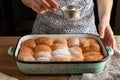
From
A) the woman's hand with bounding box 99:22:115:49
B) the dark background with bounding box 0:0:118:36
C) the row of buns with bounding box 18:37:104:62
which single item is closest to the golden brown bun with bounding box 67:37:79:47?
the row of buns with bounding box 18:37:104:62

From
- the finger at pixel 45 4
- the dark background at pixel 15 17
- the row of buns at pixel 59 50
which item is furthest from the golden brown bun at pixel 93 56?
the dark background at pixel 15 17

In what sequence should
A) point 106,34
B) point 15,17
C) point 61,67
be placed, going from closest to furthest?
point 61,67
point 106,34
point 15,17

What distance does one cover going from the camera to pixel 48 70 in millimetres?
862

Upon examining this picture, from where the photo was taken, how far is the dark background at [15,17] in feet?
7.06

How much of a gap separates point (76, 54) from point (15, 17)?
55.6 inches

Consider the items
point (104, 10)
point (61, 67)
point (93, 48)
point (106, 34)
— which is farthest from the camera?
point (104, 10)

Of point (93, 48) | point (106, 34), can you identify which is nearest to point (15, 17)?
point (106, 34)

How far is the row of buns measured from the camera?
0.88 m

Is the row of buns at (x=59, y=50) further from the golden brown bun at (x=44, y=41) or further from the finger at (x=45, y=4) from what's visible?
the finger at (x=45, y=4)

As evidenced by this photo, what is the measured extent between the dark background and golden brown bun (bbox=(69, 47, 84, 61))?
1.21 m

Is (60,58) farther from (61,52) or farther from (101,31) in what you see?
(101,31)

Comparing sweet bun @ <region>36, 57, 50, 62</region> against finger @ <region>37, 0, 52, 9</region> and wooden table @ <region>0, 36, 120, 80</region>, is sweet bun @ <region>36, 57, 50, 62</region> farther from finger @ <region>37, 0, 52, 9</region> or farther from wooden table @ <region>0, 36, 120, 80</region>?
finger @ <region>37, 0, 52, 9</region>

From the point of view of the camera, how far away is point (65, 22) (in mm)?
1187

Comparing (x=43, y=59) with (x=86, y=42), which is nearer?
(x=43, y=59)
